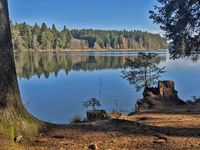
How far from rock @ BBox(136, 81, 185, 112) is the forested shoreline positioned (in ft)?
324

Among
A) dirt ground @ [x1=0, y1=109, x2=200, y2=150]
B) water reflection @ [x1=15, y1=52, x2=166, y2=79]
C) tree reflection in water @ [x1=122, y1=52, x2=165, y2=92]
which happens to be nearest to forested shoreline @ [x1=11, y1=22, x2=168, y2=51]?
water reflection @ [x1=15, y1=52, x2=166, y2=79]

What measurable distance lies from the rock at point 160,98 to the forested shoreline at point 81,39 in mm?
98774

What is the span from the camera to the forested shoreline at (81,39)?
393ft

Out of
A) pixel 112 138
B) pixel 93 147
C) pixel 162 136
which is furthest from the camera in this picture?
pixel 162 136

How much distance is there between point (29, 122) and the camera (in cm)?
571

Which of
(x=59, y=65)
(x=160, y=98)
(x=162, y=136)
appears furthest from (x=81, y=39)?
(x=162, y=136)

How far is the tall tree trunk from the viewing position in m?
5.45

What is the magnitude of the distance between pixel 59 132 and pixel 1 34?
179 cm

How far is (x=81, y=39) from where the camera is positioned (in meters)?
161

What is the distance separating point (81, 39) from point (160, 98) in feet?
488

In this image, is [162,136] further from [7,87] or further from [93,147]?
[7,87]

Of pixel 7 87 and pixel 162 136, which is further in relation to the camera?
pixel 162 136

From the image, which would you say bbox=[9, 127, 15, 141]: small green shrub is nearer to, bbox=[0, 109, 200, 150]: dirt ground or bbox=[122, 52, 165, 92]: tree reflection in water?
bbox=[0, 109, 200, 150]: dirt ground

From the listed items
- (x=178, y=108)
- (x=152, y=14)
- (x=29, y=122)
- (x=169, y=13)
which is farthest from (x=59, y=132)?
(x=152, y=14)
